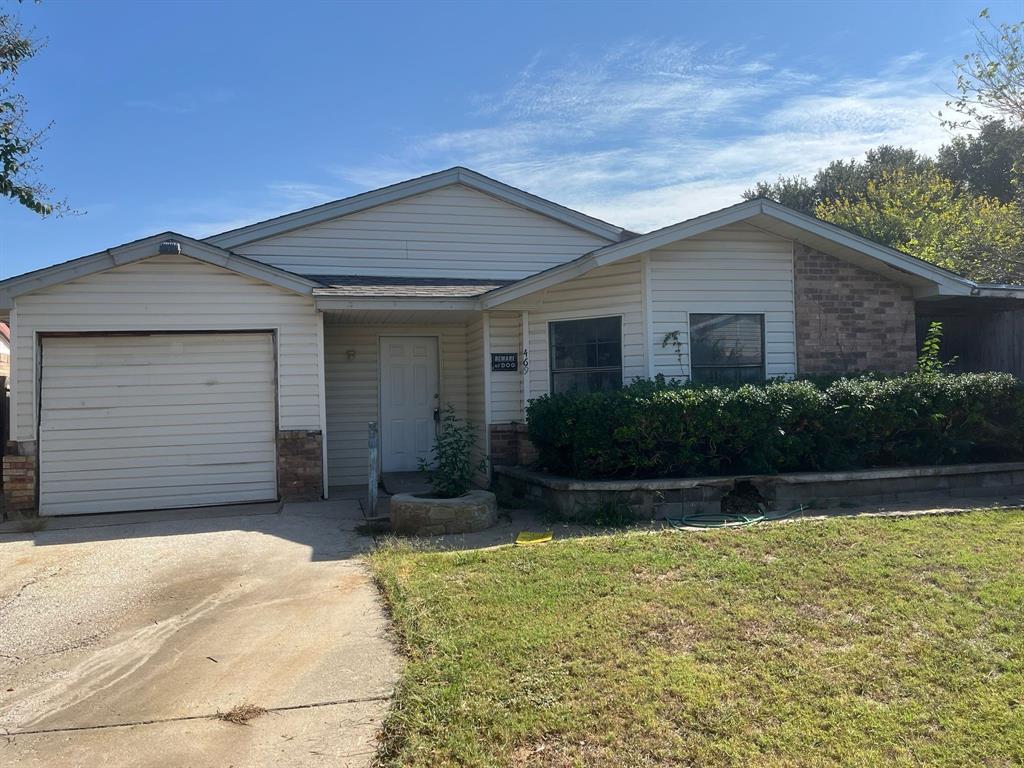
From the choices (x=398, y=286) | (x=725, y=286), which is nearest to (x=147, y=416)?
(x=398, y=286)

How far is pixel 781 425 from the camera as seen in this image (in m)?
8.08

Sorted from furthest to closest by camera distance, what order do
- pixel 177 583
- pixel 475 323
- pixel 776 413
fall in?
1. pixel 475 323
2. pixel 776 413
3. pixel 177 583

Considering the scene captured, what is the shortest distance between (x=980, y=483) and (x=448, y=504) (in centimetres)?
630

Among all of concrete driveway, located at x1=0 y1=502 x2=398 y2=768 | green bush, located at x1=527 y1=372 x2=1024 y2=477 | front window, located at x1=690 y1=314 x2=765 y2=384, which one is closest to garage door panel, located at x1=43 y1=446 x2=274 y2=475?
concrete driveway, located at x1=0 y1=502 x2=398 y2=768

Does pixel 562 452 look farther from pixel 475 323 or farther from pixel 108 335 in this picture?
pixel 108 335

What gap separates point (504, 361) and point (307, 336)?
9.14ft

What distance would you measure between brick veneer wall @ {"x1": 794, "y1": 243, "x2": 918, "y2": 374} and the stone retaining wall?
193 centimetres

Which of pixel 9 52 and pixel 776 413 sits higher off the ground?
pixel 9 52

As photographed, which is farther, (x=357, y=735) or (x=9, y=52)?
(x=9, y=52)

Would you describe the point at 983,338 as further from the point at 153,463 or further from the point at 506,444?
the point at 153,463

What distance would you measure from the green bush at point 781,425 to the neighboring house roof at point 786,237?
4.85ft

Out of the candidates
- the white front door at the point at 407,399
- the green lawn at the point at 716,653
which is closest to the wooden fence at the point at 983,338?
the green lawn at the point at 716,653

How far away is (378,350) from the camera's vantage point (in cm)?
1154

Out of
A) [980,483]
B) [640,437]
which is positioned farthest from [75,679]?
[980,483]
